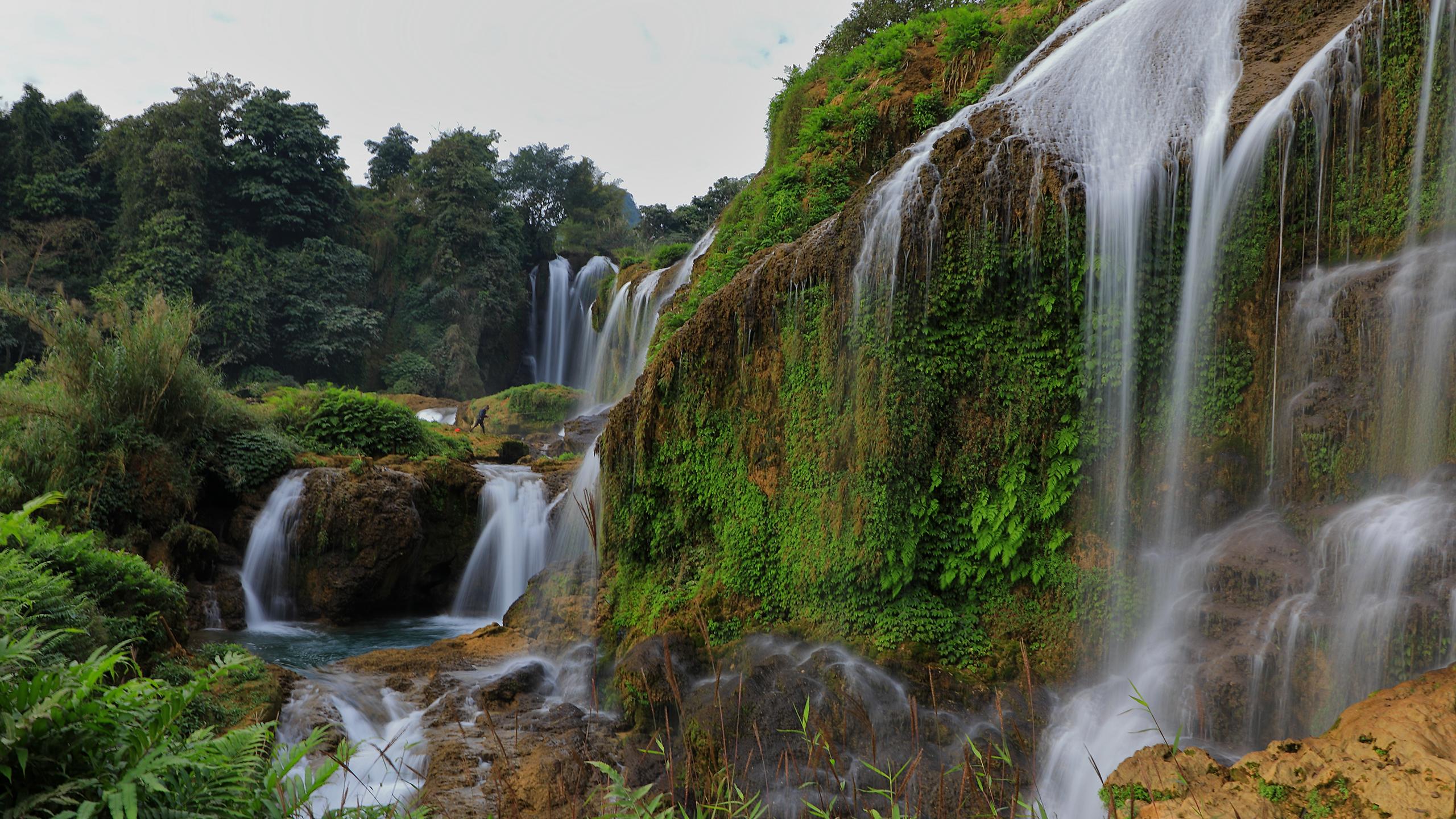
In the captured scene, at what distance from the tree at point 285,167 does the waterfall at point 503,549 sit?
75.8ft

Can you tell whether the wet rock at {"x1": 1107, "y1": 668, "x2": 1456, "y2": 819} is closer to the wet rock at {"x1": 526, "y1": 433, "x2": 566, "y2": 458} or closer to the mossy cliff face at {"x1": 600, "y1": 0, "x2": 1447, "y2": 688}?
the mossy cliff face at {"x1": 600, "y1": 0, "x2": 1447, "y2": 688}

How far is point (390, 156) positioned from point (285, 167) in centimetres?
1003

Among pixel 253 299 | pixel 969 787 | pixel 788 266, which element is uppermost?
pixel 253 299

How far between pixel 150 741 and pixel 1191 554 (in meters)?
6.82

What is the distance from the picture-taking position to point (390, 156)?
1614 inches

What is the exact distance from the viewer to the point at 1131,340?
22.4 feet

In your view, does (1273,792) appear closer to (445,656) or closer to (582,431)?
(445,656)

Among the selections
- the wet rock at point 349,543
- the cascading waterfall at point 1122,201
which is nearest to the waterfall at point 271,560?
the wet rock at point 349,543

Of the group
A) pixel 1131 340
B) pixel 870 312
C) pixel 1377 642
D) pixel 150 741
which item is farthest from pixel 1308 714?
pixel 150 741

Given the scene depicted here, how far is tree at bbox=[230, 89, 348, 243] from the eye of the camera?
102ft

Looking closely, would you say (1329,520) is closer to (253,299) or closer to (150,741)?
(150,741)

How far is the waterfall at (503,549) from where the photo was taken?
1405 cm

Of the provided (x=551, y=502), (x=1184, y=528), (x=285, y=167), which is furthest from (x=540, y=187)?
(x=1184, y=528)

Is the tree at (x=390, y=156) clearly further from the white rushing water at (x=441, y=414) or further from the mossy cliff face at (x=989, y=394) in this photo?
the mossy cliff face at (x=989, y=394)
